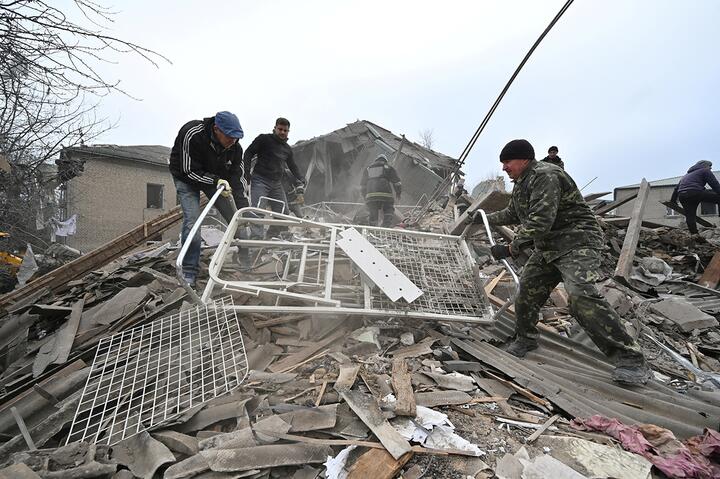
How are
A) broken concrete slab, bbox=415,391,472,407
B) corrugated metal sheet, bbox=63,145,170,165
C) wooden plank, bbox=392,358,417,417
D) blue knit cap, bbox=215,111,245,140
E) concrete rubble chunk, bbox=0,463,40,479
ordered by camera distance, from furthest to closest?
corrugated metal sheet, bbox=63,145,170,165, blue knit cap, bbox=215,111,245,140, broken concrete slab, bbox=415,391,472,407, wooden plank, bbox=392,358,417,417, concrete rubble chunk, bbox=0,463,40,479

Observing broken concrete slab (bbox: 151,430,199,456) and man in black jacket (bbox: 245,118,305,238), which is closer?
broken concrete slab (bbox: 151,430,199,456)

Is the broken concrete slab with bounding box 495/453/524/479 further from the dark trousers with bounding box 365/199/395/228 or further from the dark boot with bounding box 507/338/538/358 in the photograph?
the dark trousers with bounding box 365/199/395/228

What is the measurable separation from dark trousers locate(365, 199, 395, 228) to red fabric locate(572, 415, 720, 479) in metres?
5.56

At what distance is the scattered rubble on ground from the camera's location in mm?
1562

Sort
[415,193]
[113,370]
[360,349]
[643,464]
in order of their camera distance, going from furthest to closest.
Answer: [415,193] < [360,349] < [113,370] < [643,464]

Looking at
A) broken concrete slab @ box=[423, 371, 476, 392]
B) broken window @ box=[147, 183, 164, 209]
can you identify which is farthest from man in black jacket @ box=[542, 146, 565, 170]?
broken window @ box=[147, 183, 164, 209]

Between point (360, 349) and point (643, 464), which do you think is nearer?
point (643, 464)

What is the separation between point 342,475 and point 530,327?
2236 millimetres

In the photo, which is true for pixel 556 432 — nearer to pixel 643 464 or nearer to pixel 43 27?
pixel 643 464

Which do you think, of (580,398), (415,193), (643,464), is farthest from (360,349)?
(415,193)

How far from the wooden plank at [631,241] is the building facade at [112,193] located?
19.8 m

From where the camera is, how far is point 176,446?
168cm

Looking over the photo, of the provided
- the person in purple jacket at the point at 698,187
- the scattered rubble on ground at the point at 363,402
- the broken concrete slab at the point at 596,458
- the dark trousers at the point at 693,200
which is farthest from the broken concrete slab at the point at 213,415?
the dark trousers at the point at 693,200

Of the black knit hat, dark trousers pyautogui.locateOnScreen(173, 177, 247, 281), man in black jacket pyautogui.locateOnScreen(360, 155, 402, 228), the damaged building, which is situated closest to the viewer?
the black knit hat
